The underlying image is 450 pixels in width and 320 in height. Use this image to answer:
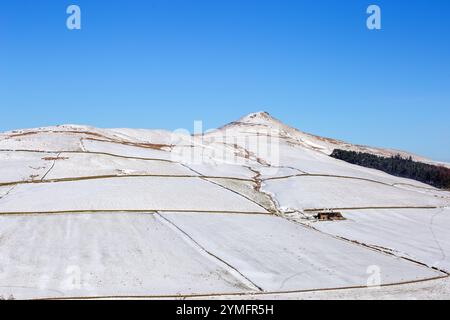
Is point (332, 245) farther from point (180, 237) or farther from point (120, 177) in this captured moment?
point (120, 177)

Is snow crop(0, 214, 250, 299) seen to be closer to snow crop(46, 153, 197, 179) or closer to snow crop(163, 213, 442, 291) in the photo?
snow crop(163, 213, 442, 291)

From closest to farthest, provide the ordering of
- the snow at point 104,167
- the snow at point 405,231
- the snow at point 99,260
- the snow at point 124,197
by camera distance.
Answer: the snow at point 99,260
the snow at point 405,231
the snow at point 124,197
the snow at point 104,167

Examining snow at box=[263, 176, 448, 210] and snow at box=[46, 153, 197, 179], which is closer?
snow at box=[263, 176, 448, 210]

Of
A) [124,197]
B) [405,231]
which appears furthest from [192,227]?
[405,231]

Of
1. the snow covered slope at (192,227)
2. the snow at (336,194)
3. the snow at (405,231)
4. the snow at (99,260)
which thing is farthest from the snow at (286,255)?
the snow at (336,194)

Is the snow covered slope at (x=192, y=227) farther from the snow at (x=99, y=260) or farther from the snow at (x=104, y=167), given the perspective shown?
the snow at (x=104, y=167)

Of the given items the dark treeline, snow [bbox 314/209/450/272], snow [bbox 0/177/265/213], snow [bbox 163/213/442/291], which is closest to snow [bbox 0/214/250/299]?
snow [bbox 163/213/442/291]
